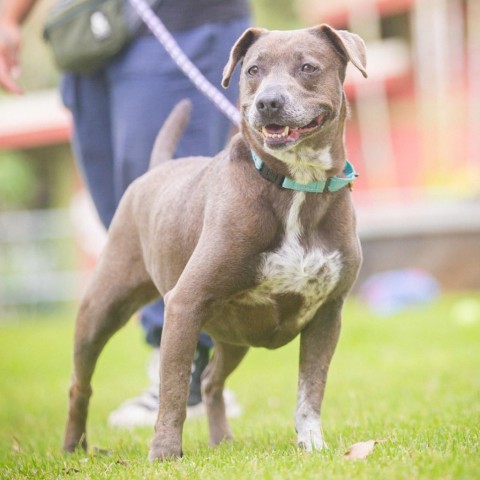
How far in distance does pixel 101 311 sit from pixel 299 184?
3.71 feet

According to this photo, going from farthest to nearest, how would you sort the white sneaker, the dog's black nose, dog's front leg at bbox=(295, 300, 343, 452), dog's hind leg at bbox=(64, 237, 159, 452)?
the white sneaker
dog's hind leg at bbox=(64, 237, 159, 452)
dog's front leg at bbox=(295, 300, 343, 452)
the dog's black nose

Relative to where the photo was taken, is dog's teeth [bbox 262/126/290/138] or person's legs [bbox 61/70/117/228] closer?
dog's teeth [bbox 262/126/290/138]

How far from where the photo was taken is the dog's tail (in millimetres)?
4332

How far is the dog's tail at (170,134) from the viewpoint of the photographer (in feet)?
14.2

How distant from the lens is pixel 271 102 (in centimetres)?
323

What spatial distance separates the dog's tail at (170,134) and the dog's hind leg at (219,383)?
91cm

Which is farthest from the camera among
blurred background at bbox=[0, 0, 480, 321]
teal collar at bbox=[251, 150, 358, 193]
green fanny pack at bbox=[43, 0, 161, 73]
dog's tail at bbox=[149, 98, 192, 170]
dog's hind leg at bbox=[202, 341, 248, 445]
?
blurred background at bbox=[0, 0, 480, 321]

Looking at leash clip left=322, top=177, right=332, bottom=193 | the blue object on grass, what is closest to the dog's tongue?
leash clip left=322, top=177, right=332, bottom=193

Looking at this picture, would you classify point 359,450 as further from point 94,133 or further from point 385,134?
point 385,134

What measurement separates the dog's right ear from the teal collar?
0.35 m

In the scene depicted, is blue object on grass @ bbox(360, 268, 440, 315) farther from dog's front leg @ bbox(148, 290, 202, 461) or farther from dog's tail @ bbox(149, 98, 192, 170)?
dog's front leg @ bbox(148, 290, 202, 461)

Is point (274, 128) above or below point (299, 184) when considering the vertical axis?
above

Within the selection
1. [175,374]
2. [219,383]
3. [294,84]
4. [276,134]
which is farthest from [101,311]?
[294,84]

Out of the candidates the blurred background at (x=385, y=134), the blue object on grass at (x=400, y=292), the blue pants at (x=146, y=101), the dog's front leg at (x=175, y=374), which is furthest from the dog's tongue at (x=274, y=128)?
the blurred background at (x=385, y=134)
